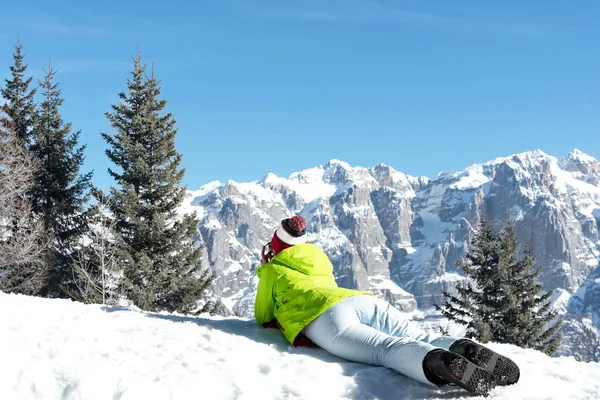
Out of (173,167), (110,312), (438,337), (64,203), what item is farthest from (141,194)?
(438,337)

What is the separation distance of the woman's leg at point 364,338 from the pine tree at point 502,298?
21527 mm

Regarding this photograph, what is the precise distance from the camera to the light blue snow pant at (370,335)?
191 inches

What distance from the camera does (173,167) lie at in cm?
2609

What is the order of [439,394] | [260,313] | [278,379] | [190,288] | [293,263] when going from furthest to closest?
1. [190,288]
2. [260,313]
3. [293,263]
4. [278,379]
5. [439,394]

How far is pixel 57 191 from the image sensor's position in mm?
26750

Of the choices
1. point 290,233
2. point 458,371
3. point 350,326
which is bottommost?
point 458,371

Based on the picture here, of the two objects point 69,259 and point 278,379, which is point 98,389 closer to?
point 278,379

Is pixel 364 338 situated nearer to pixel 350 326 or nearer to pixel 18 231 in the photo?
pixel 350 326

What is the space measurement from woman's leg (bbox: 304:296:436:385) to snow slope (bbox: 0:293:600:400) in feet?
0.42

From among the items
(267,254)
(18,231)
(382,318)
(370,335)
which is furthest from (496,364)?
(18,231)

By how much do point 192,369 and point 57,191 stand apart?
972 inches

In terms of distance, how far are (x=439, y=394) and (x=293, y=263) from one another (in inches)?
90.5


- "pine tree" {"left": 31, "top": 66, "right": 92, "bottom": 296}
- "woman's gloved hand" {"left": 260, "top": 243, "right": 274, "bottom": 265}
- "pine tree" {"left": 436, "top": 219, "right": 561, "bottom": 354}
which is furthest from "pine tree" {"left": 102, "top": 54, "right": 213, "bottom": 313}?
"woman's gloved hand" {"left": 260, "top": 243, "right": 274, "bottom": 265}

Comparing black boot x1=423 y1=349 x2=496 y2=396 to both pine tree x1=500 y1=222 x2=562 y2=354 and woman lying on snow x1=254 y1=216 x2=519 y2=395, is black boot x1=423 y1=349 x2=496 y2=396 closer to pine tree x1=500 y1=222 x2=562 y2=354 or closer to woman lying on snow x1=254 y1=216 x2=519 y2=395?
woman lying on snow x1=254 y1=216 x2=519 y2=395
